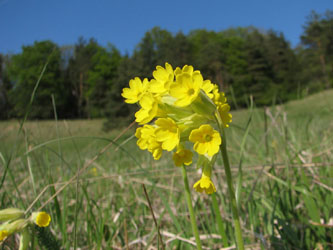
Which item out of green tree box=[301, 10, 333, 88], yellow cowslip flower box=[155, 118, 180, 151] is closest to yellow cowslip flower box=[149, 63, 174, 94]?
yellow cowslip flower box=[155, 118, 180, 151]

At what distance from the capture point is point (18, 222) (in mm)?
847

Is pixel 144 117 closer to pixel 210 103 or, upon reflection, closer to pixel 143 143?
pixel 143 143

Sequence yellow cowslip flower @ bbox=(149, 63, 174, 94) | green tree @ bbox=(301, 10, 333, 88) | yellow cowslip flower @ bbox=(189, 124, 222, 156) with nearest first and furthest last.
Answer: yellow cowslip flower @ bbox=(189, 124, 222, 156), yellow cowslip flower @ bbox=(149, 63, 174, 94), green tree @ bbox=(301, 10, 333, 88)

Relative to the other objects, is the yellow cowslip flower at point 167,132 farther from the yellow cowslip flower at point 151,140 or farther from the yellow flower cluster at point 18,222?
the yellow flower cluster at point 18,222

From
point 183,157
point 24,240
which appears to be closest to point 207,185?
point 183,157

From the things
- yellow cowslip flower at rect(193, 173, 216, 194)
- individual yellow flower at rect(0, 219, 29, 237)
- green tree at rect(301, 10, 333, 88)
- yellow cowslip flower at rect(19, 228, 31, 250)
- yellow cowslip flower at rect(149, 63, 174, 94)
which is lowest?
yellow cowslip flower at rect(19, 228, 31, 250)

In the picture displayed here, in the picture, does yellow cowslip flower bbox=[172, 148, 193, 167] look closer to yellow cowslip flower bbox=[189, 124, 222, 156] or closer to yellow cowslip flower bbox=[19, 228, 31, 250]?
yellow cowslip flower bbox=[189, 124, 222, 156]

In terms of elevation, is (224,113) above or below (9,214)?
above

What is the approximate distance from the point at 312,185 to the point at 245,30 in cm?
6405

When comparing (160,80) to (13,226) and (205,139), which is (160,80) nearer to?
(205,139)

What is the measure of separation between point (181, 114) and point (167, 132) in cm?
10

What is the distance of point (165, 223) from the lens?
1882 millimetres

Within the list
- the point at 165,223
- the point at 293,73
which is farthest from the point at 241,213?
the point at 293,73

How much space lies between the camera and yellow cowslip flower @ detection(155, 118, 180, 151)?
2.70ft
